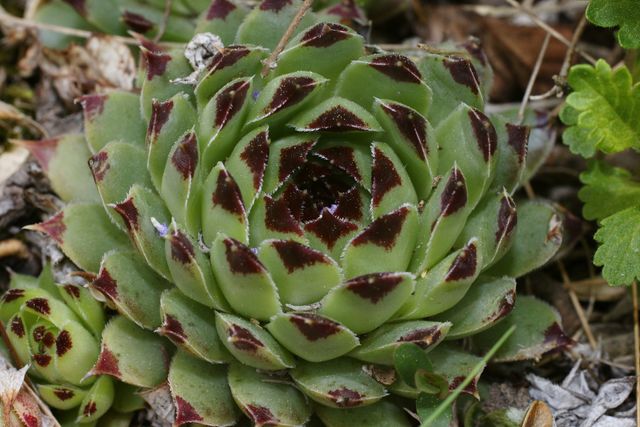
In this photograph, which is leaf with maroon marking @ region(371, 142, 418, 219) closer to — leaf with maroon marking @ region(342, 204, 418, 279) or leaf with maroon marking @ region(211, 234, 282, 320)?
leaf with maroon marking @ region(342, 204, 418, 279)

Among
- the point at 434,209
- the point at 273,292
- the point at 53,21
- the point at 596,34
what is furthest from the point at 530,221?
the point at 53,21

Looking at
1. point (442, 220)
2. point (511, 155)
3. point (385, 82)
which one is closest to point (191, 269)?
point (442, 220)

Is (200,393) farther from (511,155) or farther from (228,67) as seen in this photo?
(511,155)

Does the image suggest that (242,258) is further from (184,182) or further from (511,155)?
(511,155)

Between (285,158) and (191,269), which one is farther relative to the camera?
(285,158)

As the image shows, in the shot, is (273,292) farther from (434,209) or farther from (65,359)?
(65,359)

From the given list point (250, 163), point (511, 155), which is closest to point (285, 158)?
point (250, 163)

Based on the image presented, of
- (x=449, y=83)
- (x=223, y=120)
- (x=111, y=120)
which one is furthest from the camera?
(x=111, y=120)

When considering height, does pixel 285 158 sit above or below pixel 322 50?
below

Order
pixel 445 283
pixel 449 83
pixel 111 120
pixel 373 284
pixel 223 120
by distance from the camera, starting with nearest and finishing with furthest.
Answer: pixel 373 284 → pixel 445 283 → pixel 223 120 → pixel 449 83 → pixel 111 120

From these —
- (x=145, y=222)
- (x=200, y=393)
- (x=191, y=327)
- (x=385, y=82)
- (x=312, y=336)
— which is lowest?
(x=200, y=393)
